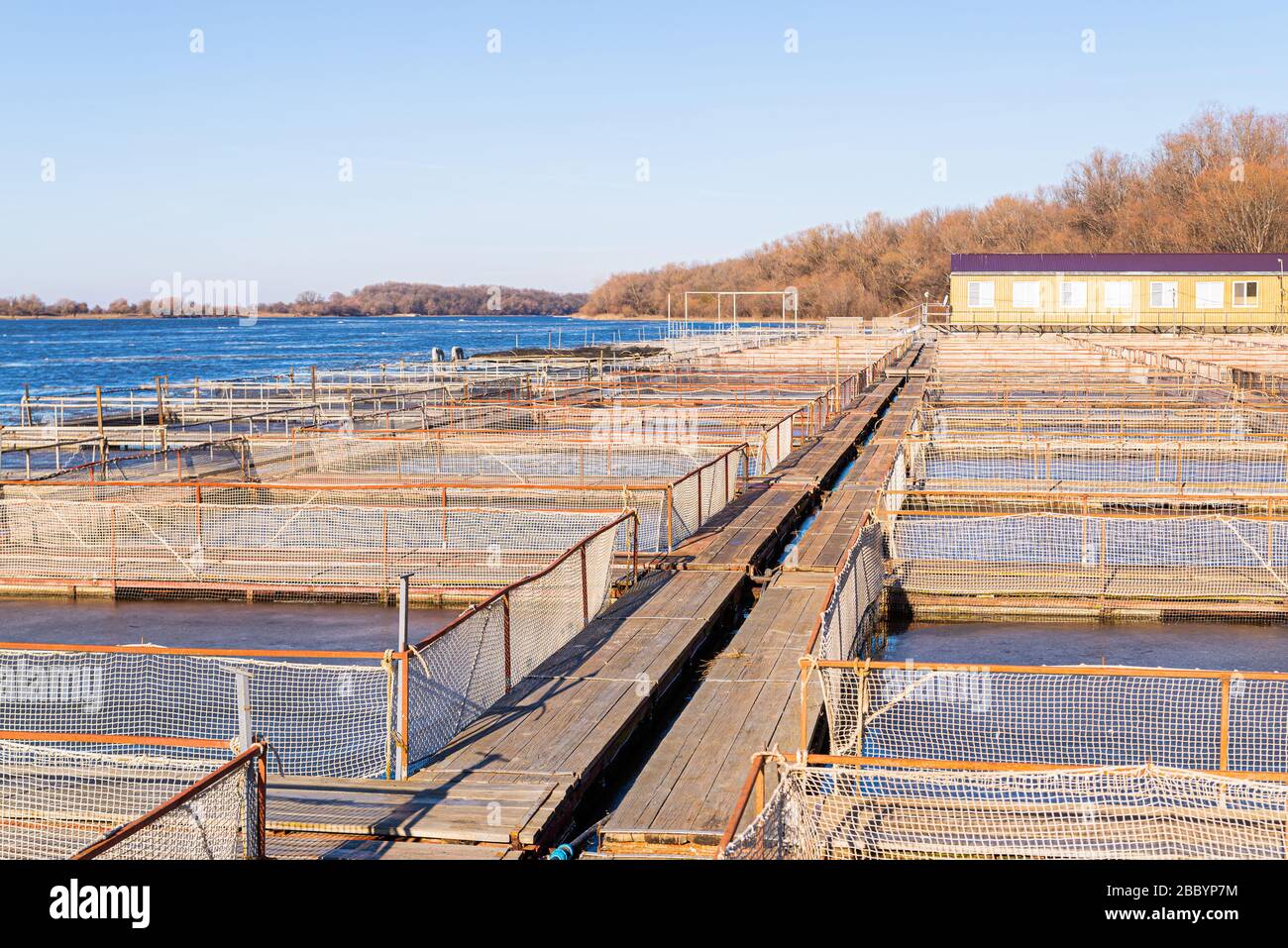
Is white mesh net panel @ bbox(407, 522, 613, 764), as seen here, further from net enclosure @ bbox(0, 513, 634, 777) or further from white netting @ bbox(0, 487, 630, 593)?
white netting @ bbox(0, 487, 630, 593)

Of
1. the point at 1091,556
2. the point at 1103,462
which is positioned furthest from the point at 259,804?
the point at 1103,462

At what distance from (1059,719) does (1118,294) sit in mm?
74828

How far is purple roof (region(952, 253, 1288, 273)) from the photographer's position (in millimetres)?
82875

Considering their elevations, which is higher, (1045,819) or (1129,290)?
(1129,290)

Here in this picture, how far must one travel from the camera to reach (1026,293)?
8531 centimetres

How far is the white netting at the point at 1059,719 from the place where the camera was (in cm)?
1366

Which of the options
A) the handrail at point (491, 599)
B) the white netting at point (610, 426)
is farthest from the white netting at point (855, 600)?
the white netting at point (610, 426)

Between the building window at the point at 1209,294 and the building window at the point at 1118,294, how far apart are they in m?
3.94

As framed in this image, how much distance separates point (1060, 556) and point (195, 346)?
5847 inches

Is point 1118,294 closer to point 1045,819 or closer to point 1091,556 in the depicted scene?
point 1091,556

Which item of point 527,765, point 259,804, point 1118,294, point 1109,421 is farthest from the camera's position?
point 1118,294

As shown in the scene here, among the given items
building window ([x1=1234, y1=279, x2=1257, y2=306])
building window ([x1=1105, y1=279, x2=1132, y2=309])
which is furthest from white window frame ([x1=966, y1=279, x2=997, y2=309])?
building window ([x1=1234, y1=279, x2=1257, y2=306])
